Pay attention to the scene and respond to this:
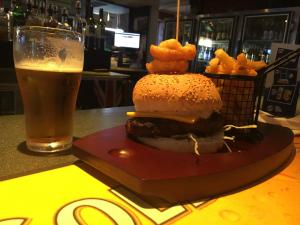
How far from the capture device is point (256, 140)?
81cm

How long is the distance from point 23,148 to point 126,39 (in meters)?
6.21

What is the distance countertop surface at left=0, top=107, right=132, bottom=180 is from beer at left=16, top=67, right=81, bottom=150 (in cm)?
5

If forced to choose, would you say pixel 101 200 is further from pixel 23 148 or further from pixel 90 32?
pixel 90 32

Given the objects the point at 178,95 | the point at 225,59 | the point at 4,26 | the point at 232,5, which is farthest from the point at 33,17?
the point at 232,5

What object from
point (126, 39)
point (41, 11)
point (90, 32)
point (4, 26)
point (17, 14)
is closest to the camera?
point (4, 26)

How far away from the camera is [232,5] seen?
5.18m

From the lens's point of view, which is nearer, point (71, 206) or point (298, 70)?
point (71, 206)

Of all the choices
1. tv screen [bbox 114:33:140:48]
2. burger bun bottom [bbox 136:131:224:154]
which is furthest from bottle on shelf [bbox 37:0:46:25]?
tv screen [bbox 114:33:140:48]

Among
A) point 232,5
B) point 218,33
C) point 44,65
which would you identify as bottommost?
point 44,65

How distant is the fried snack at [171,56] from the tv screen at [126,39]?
20.1 ft

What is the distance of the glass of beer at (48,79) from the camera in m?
0.68

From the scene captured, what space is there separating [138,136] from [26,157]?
28 cm

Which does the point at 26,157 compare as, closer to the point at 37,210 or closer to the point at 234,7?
the point at 37,210

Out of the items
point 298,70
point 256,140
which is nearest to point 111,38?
point 298,70
